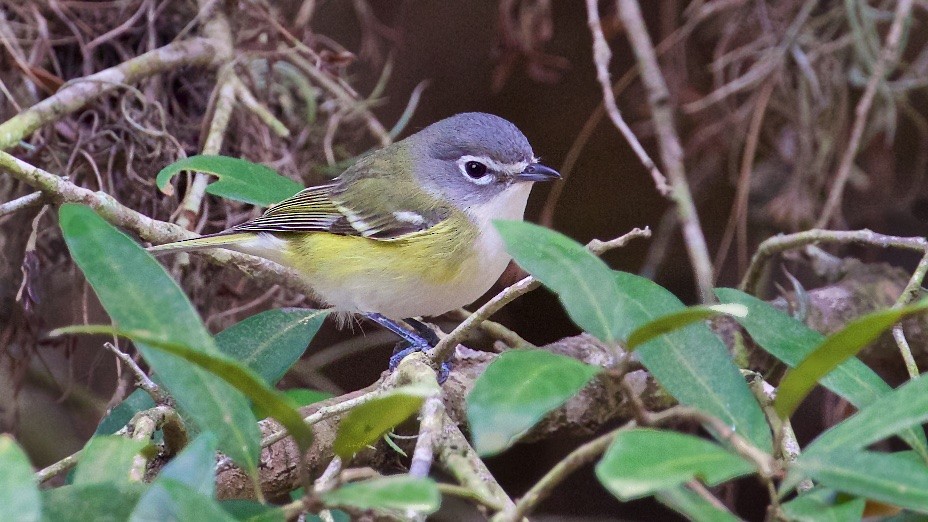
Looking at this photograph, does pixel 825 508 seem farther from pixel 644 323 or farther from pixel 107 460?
pixel 107 460

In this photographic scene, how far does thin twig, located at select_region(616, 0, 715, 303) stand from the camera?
215 centimetres

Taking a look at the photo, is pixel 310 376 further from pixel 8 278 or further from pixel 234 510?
pixel 234 510

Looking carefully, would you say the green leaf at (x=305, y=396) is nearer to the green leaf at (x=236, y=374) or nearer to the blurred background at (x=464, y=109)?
the blurred background at (x=464, y=109)

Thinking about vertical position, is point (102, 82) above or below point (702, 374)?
above

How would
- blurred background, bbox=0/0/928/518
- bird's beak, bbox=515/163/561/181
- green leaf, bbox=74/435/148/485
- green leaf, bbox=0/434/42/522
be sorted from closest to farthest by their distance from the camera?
green leaf, bbox=0/434/42/522 → green leaf, bbox=74/435/148/485 → bird's beak, bbox=515/163/561/181 → blurred background, bbox=0/0/928/518

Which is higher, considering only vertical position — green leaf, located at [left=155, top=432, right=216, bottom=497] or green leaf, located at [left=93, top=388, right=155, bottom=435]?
green leaf, located at [left=155, top=432, right=216, bottom=497]

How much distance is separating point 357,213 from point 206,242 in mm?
403

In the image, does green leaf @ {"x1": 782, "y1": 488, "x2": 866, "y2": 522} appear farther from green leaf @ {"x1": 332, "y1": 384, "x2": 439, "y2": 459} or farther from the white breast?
the white breast

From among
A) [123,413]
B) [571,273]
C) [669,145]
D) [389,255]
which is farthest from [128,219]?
[669,145]

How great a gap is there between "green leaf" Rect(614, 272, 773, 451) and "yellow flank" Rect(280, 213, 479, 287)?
0.94 meters

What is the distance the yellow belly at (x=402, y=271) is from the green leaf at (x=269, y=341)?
414 millimetres

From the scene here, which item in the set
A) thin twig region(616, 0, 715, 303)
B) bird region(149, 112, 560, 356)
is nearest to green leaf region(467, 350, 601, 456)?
bird region(149, 112, 560, 356)

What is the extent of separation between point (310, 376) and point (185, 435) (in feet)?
4.96

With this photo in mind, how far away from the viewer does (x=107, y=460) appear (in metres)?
0.87
